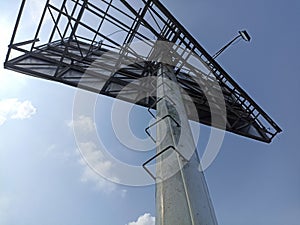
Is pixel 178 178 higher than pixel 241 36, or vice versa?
pixel 241 36

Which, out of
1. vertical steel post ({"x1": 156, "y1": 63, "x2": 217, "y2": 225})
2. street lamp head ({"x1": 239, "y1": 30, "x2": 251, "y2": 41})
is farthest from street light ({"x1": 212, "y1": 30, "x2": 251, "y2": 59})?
vertical steel post ({"x1": 156, "y1": 63, "x2": 217, "y2": 225})

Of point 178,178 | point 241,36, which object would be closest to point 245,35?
point 241,36

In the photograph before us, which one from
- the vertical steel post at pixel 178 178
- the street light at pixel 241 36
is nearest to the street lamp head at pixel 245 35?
the street light at pixel 241 36

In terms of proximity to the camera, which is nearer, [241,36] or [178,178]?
[178,178]

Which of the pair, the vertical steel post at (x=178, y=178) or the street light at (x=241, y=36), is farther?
the street light at (x=241, y=36)

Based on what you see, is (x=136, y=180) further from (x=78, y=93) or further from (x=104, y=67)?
(x=104, y=67)

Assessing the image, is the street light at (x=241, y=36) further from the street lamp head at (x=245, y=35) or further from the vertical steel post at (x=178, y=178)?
the vertical steel post at (x=178, y=178)

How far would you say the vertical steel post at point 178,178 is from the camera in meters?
2.28

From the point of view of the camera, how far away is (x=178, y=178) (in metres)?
2.64

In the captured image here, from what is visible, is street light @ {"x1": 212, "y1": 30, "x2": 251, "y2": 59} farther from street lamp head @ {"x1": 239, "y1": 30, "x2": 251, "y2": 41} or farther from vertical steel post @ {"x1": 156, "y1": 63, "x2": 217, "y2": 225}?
vertical steel post @ {"x1": 156, "y1": 63, "x2": 217, "y2": 225}

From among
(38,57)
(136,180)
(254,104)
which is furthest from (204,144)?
(38,57)

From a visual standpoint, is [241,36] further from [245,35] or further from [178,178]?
[178,178]

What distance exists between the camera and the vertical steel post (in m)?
2.28

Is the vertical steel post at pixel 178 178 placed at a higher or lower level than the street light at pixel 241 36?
lower
